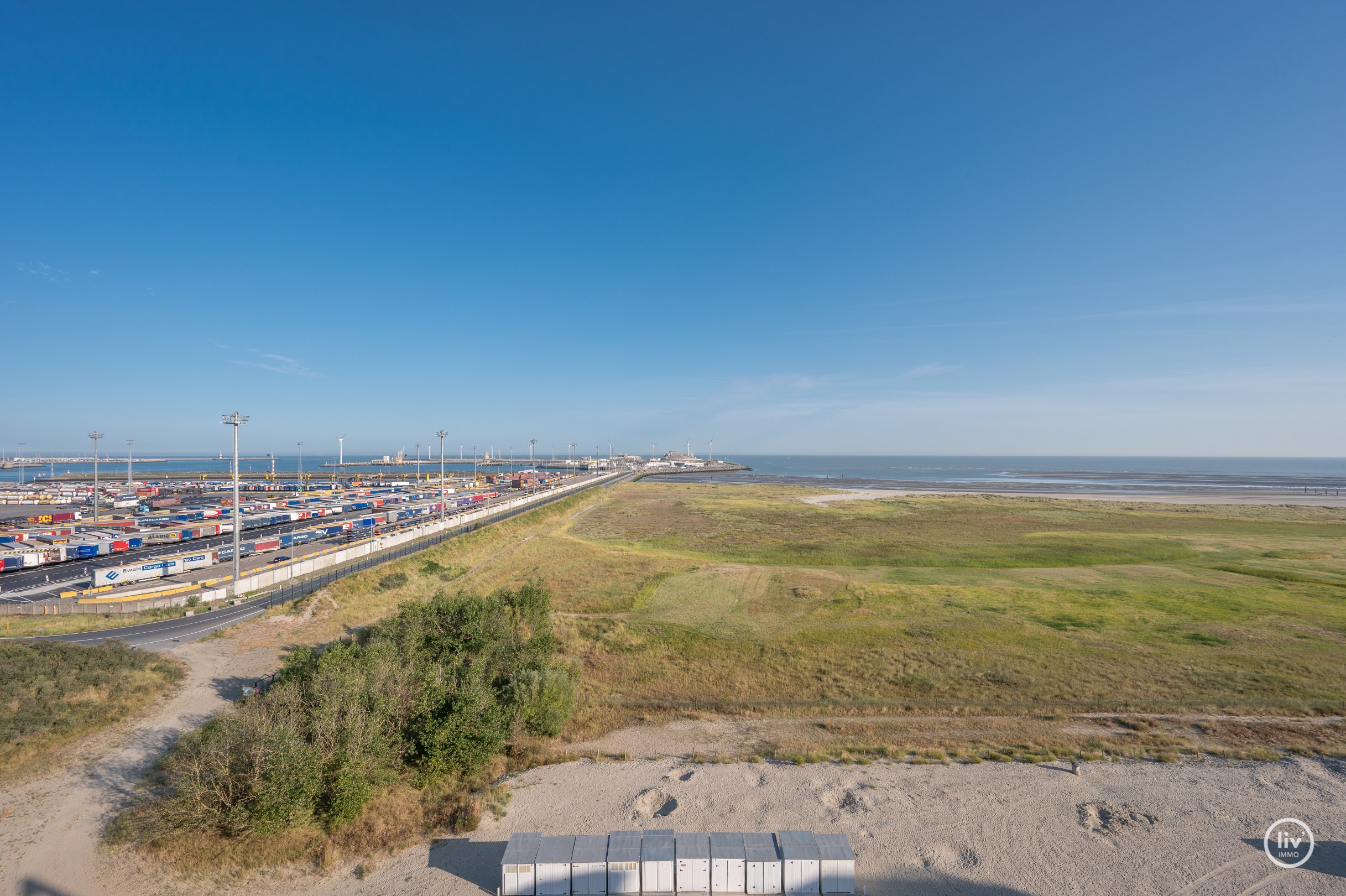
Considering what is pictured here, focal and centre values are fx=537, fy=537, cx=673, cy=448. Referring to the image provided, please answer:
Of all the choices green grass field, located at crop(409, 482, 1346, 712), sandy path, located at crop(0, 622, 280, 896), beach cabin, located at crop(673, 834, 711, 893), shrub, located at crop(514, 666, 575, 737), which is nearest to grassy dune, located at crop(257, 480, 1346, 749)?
green grass field, located at crop(409, 482, 1346, 712)

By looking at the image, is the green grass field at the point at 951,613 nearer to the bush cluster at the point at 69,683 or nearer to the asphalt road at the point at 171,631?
the asphalt road at the point at 171,631

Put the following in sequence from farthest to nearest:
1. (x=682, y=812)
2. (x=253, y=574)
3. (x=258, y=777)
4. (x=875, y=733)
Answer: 1. (x=253, y=574)
2. (x=875, y=733)
3. (x=682, y=812)
4. (x=258, y=777)

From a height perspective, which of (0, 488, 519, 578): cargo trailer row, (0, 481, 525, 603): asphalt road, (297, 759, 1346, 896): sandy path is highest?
(0, 488, 519, 578): cargo trailer row

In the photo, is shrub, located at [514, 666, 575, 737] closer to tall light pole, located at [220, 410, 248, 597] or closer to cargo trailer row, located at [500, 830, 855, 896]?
cargo trailer row, located at [500, 830, 855, 896]

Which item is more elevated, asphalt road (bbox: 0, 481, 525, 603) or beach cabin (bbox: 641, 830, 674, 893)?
asphalt road (bbox: 0, 481, 525, 603)

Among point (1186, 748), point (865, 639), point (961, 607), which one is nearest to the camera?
point (1186, 748)

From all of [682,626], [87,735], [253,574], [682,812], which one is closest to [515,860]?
[682,812]

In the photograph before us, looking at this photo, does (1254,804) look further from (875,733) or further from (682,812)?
(682,812)
